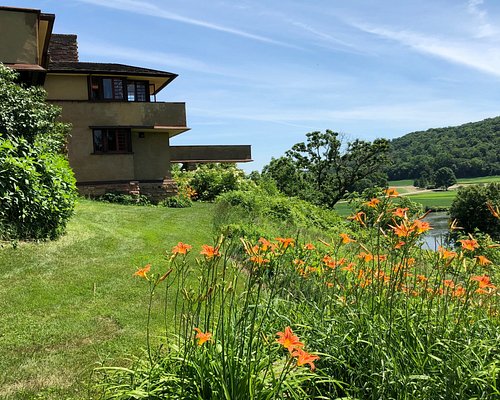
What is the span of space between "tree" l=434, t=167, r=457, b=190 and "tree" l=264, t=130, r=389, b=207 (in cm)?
986

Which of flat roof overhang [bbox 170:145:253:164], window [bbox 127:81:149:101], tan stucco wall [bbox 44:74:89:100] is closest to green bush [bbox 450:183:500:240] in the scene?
flat roof overhang [bbox 170:145:253:164]

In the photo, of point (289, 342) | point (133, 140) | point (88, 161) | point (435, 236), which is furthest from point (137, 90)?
point (289, 342)

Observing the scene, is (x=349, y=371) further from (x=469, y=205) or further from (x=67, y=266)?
(x=469, y=205)

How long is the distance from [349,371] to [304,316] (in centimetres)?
73

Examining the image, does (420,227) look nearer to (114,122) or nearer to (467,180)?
(114,122)

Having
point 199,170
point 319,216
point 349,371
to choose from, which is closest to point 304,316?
point 349,371

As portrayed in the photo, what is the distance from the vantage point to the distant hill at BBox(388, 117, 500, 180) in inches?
1820

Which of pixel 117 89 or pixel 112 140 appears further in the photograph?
pixel 117 89

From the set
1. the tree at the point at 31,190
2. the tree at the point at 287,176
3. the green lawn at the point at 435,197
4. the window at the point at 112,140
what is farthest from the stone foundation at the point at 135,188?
the green lawn at the point at 435,197

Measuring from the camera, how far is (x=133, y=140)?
21.9 meters

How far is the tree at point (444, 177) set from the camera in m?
45.8

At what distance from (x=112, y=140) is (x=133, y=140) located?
108cm

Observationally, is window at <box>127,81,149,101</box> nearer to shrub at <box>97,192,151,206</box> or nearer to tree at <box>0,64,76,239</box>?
shrub at <box>97,192,151,206</box>

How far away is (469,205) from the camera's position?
3953 centimetres
